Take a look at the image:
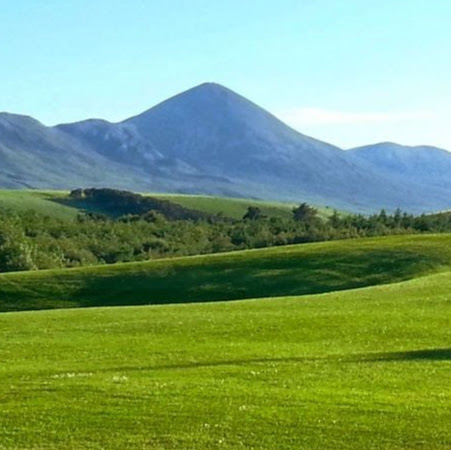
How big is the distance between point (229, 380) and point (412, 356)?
711cm

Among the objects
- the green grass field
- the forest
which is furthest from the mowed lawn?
the forest

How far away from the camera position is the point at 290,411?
21.2 metres

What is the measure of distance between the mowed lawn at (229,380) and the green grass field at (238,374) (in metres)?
0.04

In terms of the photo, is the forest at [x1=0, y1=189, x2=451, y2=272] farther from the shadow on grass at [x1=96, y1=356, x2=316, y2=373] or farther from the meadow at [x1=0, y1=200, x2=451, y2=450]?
the shadow on grass at [x1=96, y1=356, x2=316, y2=373]

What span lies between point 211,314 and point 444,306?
31.8 feet

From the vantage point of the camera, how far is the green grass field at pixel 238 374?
19625mm

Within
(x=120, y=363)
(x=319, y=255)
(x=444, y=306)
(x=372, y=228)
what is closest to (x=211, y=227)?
(x=372, y=228)

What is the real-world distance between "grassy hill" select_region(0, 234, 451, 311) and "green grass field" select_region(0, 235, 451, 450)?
874 centimetres

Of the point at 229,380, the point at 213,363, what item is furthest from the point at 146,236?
the point at 229,380

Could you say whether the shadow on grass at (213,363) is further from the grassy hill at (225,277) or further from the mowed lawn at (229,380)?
the grassy hill at (225,277)

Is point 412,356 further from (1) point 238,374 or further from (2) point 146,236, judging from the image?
(2) point 146,236

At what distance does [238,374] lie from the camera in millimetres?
25562

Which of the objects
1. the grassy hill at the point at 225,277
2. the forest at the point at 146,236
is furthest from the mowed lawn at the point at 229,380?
the forest at the point at 146,236

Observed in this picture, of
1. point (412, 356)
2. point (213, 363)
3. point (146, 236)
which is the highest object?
point (146, 236)
